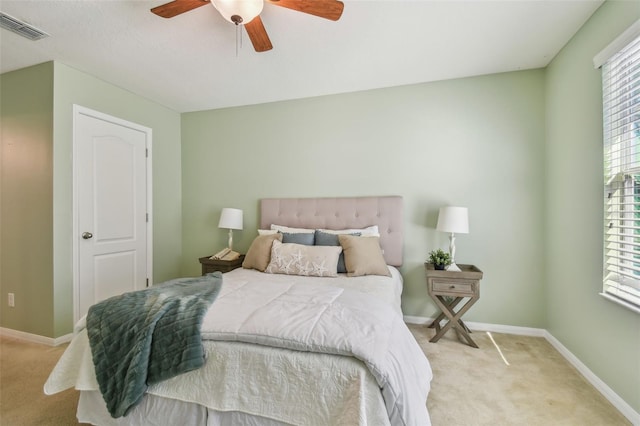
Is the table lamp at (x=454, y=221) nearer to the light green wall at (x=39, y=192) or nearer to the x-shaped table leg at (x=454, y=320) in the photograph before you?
the x-shaped table leg at (x=454, y=320)

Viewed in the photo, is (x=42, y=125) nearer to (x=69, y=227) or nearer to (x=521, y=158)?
Answer: (x=69, y=227)

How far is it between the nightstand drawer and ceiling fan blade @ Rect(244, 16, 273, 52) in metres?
2.36

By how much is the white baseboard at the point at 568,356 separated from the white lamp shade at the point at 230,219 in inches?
87.7

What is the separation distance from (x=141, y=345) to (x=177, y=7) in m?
1.85

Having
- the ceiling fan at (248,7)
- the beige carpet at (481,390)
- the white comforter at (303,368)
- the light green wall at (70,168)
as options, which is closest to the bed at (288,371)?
the white comforter at (303,368)

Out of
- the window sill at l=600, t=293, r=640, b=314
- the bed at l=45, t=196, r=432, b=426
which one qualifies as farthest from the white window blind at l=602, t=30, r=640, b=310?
the bed at l=45, t=196, r=432, b=426

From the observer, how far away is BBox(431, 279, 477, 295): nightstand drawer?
2484mm

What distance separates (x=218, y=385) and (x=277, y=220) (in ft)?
7.44

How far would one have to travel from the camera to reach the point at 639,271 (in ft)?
5.41

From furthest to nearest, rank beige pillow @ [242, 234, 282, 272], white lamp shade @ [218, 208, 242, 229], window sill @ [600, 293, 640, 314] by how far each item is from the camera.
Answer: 1. white lamp shade @ [218, 208, 242, 229]
2. beige pillow @ [242, 234, 282, 272]
3. window sill @ [600, 293, 640, 314]

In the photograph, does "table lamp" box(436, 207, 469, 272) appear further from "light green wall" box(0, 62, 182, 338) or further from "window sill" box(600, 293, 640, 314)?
"light green wall" box(0, 62, 182, 338)

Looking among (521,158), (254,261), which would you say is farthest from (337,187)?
(521,158)

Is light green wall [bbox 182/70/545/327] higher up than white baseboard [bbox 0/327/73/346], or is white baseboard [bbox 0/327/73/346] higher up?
light green wall [bbox 182/70/545/327]

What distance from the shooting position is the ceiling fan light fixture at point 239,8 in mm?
1466
